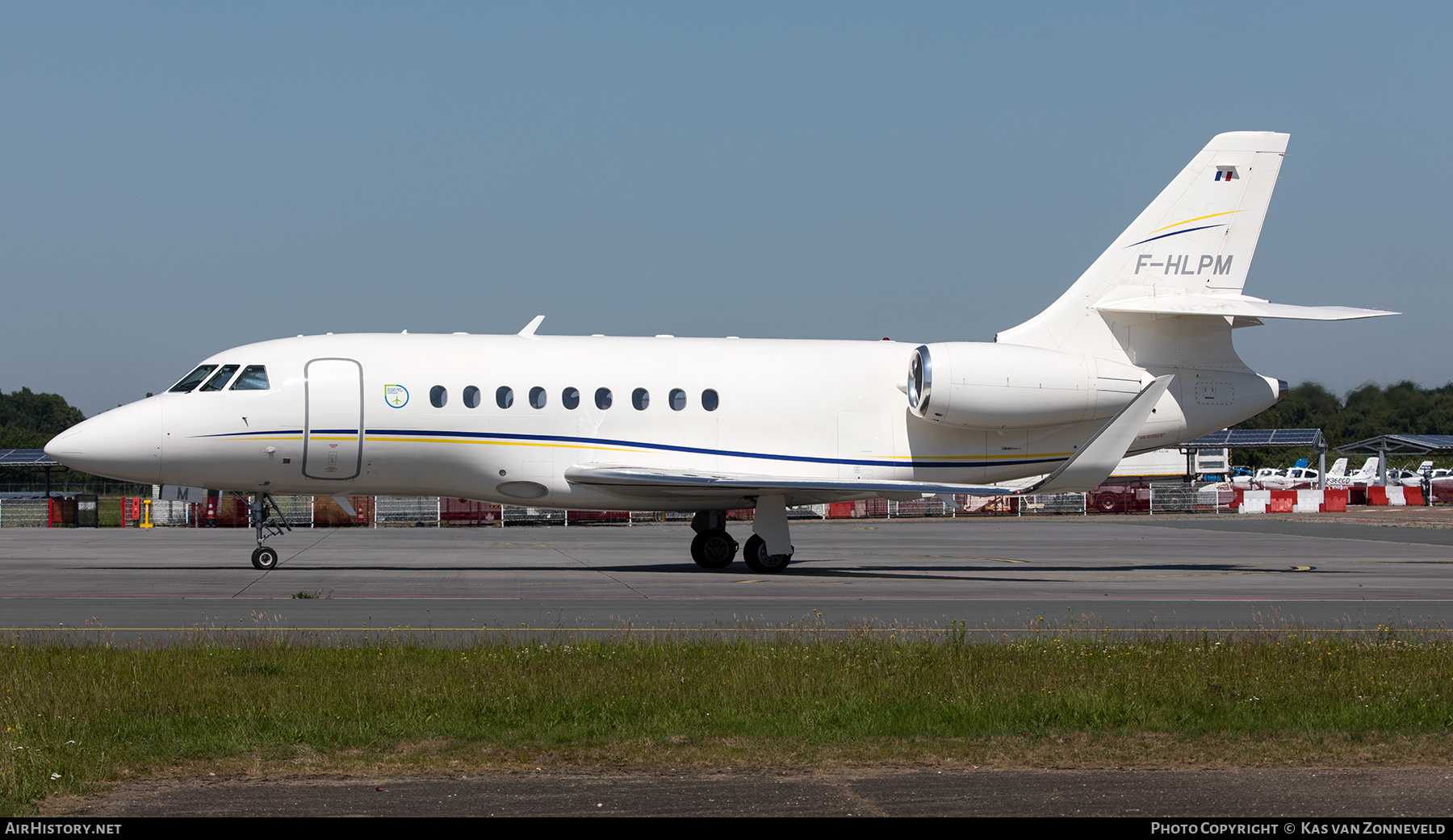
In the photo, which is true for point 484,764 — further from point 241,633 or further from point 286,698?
point 241,633

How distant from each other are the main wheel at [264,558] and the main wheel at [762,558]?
820cm

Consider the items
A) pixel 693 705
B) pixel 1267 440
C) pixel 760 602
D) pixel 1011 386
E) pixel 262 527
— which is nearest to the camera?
pixel 693 705

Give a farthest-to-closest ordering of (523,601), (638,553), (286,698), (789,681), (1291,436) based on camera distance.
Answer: (1291,436) → (638,553) → (523,601) → (789,681) → (286,698)

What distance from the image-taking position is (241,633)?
478 inches

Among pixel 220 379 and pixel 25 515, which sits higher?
pixel 220 379

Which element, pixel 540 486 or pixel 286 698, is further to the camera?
pixel 540 486

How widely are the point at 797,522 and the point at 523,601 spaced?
33.0 meters

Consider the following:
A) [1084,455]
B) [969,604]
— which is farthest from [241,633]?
[1084,455]

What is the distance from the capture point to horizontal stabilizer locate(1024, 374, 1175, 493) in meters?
20.5

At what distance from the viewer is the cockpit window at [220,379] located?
67.6 feet

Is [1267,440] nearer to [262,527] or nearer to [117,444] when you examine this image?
[262,527]

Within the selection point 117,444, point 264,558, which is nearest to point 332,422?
point 264,558

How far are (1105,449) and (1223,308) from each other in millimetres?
4014

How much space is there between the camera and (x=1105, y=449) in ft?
68.1
